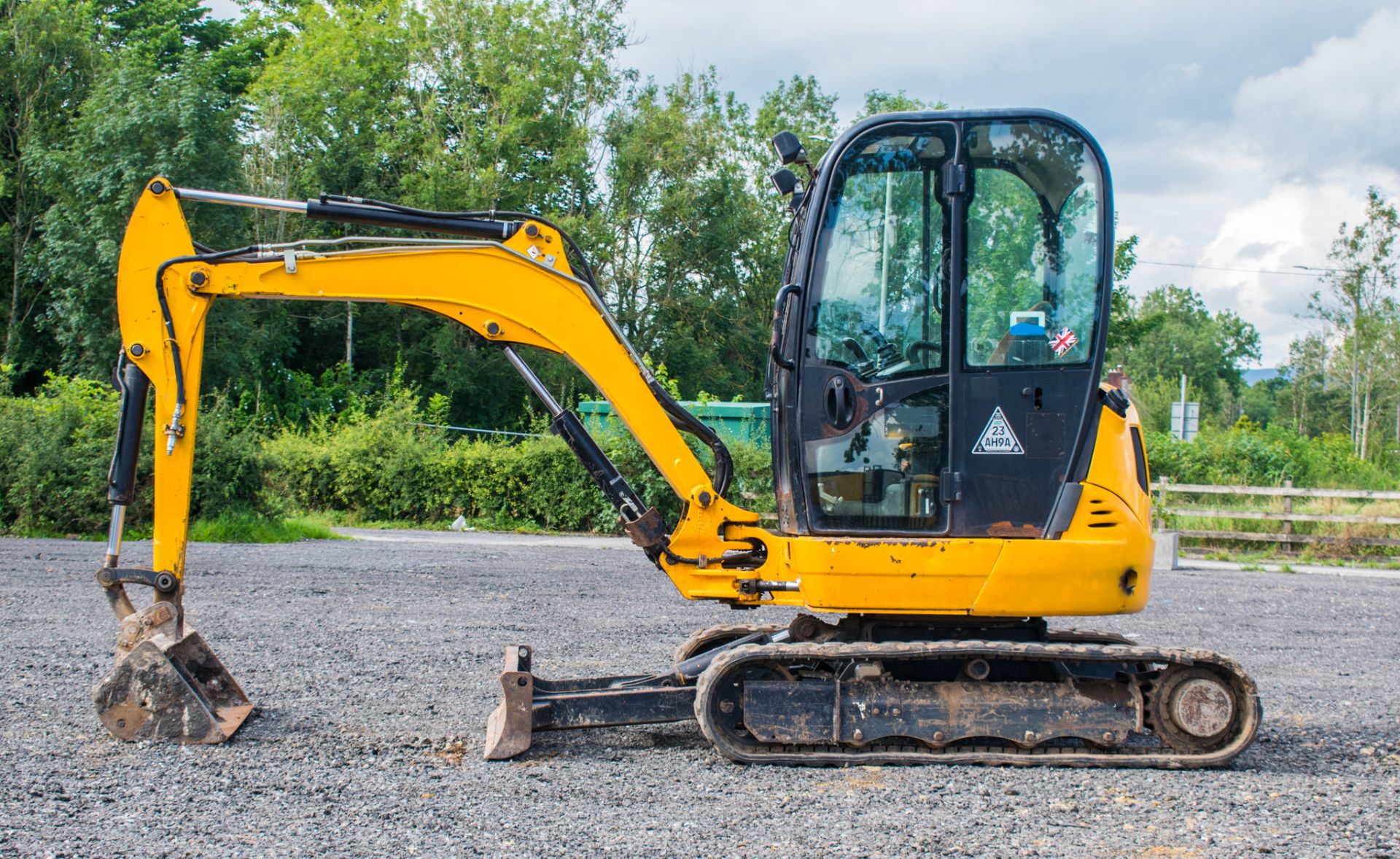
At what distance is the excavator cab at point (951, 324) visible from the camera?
16.0 feet

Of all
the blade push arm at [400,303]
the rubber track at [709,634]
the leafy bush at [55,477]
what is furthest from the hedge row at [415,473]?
the blade push arm at [400,303]

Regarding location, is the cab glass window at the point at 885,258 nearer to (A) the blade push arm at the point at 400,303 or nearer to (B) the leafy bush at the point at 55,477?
(A) the blade push arm at the point at 400,303

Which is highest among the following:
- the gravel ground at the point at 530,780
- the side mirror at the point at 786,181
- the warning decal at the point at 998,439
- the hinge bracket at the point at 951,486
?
the side mirror at the point at 786,181

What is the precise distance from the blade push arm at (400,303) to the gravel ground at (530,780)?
3.35 feet

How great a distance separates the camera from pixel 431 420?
69.6 feet

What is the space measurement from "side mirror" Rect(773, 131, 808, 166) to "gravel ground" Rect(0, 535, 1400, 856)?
109 inches

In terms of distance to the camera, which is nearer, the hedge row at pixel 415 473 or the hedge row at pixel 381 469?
the hedge row at pixel 381 469

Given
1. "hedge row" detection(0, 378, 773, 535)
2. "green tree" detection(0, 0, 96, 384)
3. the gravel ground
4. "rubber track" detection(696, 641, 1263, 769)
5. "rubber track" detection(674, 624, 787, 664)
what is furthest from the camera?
"green tree" detection(0, 0, 96, 384)

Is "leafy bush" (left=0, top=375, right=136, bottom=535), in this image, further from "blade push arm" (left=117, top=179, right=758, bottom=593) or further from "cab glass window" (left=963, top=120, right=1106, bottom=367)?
"cab glass window" (left=963, top=120, right=1106, bottom=367)

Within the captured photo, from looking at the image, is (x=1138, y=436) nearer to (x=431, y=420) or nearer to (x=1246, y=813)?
(x=1246, y=813)

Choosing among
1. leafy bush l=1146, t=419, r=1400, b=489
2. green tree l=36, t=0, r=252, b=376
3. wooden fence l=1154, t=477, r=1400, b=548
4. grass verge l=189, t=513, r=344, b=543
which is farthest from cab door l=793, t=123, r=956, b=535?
green tree l=36, t=0, r=252, b=376

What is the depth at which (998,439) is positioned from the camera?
4875 millimetres

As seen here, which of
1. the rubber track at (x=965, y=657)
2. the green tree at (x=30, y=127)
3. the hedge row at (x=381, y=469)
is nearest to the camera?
the rubber track at (x=965, y=657)

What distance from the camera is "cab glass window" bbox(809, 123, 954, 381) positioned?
16.0 ft
